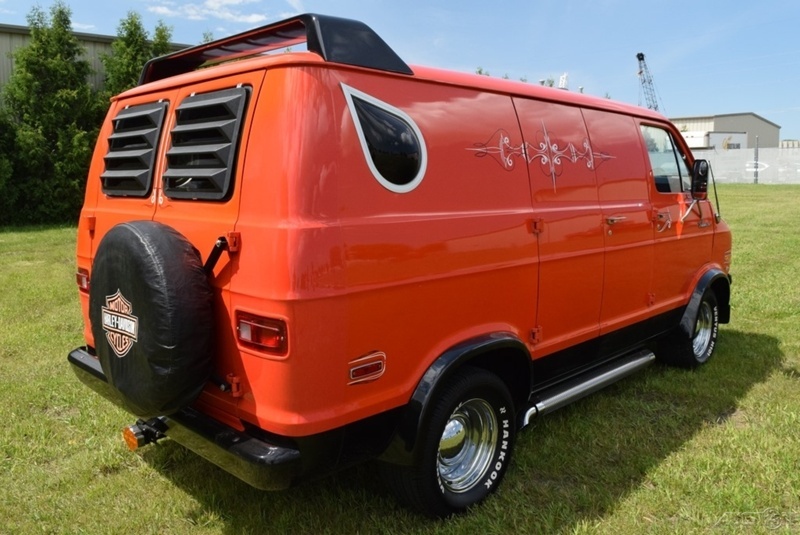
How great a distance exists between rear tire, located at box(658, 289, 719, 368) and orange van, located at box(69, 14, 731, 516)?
69.1 inches

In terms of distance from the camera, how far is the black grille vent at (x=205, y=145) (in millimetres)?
2672

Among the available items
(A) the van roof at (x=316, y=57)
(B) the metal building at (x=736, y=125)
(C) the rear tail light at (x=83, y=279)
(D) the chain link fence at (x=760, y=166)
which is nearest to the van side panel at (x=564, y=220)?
(A) the van roof at (x=316, y=57)

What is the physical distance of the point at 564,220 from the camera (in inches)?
145

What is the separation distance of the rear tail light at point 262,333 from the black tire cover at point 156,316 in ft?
0.47

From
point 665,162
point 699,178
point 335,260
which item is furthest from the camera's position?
point 699,178

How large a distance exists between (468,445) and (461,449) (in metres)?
0.05

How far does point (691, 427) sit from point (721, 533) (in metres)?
1.27

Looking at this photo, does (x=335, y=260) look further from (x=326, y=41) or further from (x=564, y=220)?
(x=564, y=220)

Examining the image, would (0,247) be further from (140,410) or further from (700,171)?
(700,171)

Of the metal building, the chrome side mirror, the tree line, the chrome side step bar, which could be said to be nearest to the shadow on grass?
the chrome side step bar

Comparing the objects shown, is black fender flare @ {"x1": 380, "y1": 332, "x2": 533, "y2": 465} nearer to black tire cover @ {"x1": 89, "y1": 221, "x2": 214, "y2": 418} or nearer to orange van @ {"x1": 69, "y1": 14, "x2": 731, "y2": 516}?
orange van @ {"x1": 69, "y1": 14, "x2": 731, "y2": 516}

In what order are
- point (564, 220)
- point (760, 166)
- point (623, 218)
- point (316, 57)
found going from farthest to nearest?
point (760, 166)
point (623, 218)
point (564, 220)
point (316, 57)

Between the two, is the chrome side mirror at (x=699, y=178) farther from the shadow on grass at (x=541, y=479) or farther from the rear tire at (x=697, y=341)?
the shadow on grass at (x=541, y=479)

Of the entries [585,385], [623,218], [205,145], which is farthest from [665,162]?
[205,145]
